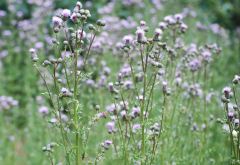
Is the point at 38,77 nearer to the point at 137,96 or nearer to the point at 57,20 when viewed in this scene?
the point at 137,96

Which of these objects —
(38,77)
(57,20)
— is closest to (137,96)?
(57,20)

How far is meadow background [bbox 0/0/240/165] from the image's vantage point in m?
3.63

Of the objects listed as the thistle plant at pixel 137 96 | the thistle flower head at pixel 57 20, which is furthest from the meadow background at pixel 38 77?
the thistle flower head at pixel 57 20

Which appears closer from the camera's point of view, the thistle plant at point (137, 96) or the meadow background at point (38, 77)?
the thistle plant at point (137, 96)

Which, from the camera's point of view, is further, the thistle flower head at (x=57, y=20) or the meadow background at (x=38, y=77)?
the meadow background at (x=38, y=77)

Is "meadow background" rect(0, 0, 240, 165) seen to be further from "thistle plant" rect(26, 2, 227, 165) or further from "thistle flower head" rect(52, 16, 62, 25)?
"thistle flower head" rect(52, 16, 62, 25)

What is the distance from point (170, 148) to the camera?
2801 millimetres

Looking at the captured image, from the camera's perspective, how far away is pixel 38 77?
5.50 meters

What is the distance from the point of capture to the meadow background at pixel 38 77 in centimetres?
363

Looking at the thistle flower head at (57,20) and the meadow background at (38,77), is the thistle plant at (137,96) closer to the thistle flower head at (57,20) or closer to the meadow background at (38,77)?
the thistle flower head at (57,20)

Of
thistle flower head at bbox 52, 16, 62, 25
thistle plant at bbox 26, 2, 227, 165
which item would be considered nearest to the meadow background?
thistle plant at bbox 26, 2, 227, 165

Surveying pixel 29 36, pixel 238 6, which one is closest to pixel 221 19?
pixel 238 6

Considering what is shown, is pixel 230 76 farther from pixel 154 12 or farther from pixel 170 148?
pixel 170 148

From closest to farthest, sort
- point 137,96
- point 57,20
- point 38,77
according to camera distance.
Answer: point 57,20, point 137,96, point 38,77
